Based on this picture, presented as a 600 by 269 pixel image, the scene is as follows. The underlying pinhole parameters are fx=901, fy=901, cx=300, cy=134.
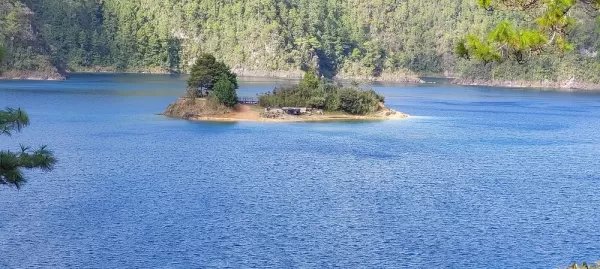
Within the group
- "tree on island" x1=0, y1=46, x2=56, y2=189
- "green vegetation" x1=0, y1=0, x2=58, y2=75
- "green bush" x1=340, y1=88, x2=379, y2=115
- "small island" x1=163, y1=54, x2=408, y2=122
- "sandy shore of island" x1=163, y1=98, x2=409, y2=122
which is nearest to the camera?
"tree on island" x1=0, y1=46, x2=56, y2=189

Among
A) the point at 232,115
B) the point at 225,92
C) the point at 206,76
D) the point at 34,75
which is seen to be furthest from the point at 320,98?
the point at 34,75

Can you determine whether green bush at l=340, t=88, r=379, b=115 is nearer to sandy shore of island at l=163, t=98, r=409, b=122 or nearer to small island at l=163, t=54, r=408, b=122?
small island at l=163, t=54, r=408, b=122

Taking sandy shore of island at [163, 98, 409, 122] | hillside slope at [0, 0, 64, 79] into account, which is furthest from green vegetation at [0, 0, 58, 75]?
sandy shore of island at [163, 98, 409, 122]

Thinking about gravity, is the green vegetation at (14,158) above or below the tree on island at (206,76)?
above

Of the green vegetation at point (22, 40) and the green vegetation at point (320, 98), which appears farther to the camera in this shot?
the green vegetation at point (22, 40)

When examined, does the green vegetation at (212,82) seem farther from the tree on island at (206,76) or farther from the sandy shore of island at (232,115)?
the sandy shore of island at (232,115)

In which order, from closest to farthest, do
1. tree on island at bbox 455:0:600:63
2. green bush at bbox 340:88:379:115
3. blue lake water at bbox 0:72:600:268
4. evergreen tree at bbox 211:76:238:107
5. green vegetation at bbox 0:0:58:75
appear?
tree on island at bbox 455:0:600:63 < blue lake water at bbox 0:72:600:268 < evergreen tree at bbox 211:76:238:107 < green bush at bbox 340:88:379:115 < green vegetation at bbox 0:0:58:75

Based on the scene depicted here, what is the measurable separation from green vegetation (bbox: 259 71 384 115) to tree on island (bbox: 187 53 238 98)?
4733 mm

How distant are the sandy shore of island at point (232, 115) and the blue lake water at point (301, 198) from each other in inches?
148

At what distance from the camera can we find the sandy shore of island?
81.3 metres

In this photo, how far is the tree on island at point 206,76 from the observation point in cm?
8244

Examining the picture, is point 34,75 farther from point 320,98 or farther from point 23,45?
point 320,98

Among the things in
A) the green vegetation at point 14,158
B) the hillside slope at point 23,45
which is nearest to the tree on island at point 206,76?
the green vegetation at point 14,158

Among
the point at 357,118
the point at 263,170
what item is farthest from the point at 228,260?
the point at 357,118
